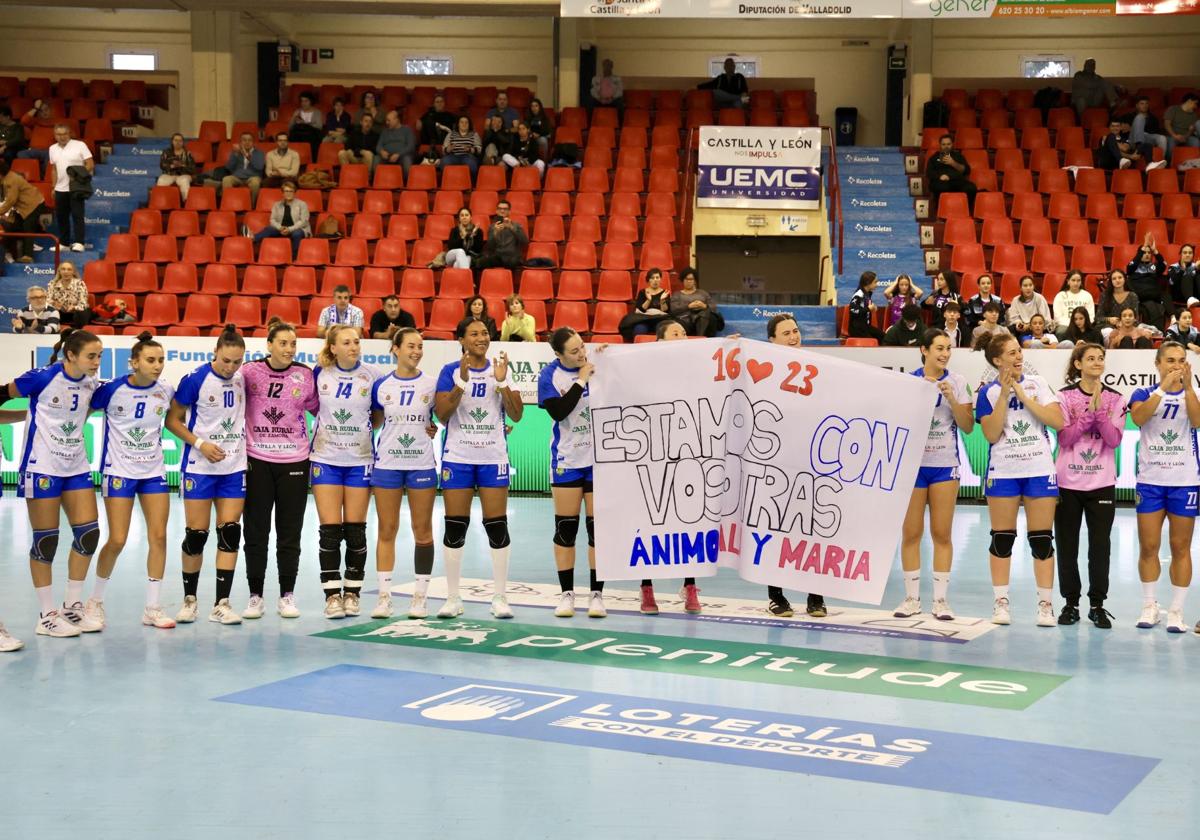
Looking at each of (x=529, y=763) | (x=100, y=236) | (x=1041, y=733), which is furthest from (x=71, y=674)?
(x=100, y=236)

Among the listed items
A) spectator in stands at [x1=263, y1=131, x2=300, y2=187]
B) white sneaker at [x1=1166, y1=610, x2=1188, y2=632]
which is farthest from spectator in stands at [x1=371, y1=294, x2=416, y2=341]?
white sneaker at [x1=1166, y1=610, x2=1188, y2=632]

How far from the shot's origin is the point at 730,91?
73.4 feet

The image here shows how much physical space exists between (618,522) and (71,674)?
3.23m

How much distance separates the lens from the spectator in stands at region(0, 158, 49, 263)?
744 inches

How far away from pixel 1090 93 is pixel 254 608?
58.8ft

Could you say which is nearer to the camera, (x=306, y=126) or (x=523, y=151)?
(x=523, y=151)

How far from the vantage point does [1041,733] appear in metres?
6.09

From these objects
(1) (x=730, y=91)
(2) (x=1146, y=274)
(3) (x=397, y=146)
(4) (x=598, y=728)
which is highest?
(1) (x=730, y=91)

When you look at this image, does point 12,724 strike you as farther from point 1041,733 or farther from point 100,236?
point 100,236

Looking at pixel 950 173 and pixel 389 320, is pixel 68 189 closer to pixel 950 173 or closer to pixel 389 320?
pixel 389 320

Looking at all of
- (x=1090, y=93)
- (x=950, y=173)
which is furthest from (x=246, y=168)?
(x=1090, y=93)

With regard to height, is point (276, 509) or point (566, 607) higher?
point (276, 509)

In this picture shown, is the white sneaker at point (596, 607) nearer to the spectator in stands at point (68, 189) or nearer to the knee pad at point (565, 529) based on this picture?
the knee pad at point (565, 529)

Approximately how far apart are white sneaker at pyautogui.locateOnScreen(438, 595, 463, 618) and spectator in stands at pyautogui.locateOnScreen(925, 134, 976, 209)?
43.1 feet
